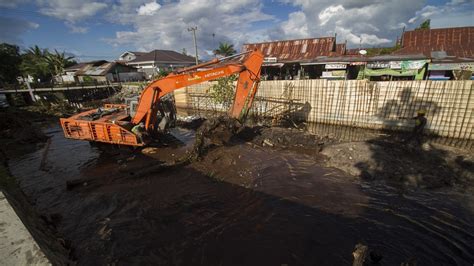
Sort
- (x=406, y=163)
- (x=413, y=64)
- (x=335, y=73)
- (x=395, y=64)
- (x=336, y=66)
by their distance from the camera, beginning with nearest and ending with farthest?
1. (x=406, y=163)
2. (x=413, y=64)
3. (x=395, y=64)
4. (x=336, y=66)
5. (x=335, y=73)

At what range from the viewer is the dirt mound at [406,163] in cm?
712

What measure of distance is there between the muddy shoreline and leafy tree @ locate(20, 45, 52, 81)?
45.7 metres

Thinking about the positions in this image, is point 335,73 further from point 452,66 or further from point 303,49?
point 452,66

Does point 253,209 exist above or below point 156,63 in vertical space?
below

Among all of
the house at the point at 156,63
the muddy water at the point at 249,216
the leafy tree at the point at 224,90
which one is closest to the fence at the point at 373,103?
the leafy tree at the point at 224,90

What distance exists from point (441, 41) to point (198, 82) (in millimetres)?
27794

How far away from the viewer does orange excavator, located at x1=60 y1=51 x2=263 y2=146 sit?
9.45m

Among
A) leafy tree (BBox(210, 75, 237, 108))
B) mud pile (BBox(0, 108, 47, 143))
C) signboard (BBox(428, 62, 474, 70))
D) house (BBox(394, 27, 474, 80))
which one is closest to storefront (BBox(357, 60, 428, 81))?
signboard (BBox(428, 62, 474, 70))

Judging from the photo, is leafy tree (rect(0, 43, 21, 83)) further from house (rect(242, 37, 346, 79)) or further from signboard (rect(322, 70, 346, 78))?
signboard (rect(322, 70, 346, 78))

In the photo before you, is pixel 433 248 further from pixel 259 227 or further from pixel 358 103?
pixel 358 103

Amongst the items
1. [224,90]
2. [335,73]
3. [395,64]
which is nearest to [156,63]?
[224,90]

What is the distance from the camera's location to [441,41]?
22.9m

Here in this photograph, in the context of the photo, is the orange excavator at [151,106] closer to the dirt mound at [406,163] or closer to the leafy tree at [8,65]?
the dirt mound at [406,163]

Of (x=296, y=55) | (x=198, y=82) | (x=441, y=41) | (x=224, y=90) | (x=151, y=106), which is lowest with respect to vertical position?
(x=151, y=106)
